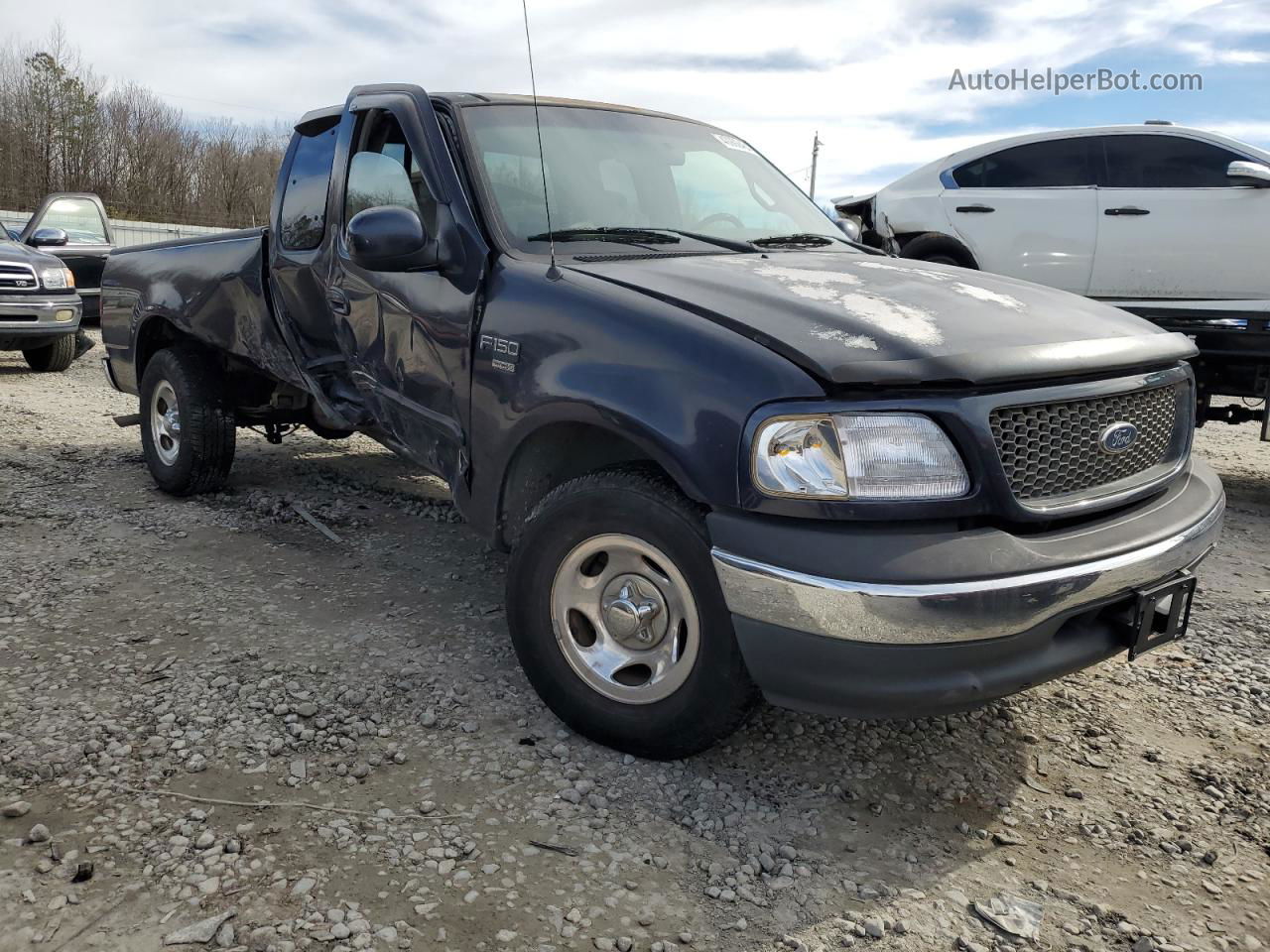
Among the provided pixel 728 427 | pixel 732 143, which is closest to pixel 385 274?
pixel 732 143

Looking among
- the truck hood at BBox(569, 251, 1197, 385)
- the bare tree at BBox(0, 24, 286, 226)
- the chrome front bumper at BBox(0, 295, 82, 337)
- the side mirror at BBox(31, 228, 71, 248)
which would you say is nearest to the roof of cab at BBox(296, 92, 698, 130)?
the truck hood at BBox(569, 251, 1197, 385)

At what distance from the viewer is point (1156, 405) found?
2824 millimetres

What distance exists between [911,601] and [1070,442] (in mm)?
667

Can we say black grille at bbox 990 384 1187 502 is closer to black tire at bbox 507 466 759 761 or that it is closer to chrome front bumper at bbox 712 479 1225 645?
chrome front bumper at bbox 712 479 1225 645

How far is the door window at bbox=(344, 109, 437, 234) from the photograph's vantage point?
3.55 metres

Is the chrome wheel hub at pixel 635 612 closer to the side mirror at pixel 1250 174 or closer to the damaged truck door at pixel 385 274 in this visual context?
the damaged truck door at pixel 385 274

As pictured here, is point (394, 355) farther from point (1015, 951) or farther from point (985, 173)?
point (985, 173)

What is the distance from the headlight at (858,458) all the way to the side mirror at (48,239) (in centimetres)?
1139

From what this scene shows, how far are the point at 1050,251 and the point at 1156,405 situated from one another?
487 cm

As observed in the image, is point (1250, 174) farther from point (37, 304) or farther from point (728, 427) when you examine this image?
point (37, 304)

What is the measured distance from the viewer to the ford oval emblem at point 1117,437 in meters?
2.58

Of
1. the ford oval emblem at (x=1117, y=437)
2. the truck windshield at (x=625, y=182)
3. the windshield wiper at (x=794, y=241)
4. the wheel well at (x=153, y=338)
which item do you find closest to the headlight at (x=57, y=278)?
the wheel well at (x=153, y=338)

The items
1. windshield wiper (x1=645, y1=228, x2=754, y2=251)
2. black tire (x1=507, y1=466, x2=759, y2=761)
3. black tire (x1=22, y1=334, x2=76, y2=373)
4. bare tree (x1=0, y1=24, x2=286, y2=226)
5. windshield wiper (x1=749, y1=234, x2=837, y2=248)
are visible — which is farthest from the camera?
bare tree (x1=0, y1=24, x2=286, y2=226)

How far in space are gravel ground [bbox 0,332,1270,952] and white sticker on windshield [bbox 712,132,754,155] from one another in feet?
6.98
